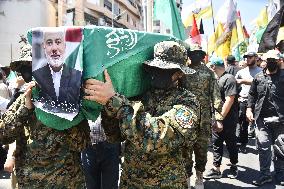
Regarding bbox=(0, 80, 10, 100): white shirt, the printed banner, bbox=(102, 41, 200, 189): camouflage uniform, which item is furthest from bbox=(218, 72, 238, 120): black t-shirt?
the printed banner

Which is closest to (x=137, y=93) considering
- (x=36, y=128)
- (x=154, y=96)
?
(x=154, y=96)

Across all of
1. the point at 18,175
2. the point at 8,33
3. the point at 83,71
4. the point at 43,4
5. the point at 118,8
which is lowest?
the point at 18,175

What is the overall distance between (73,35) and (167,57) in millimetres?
584

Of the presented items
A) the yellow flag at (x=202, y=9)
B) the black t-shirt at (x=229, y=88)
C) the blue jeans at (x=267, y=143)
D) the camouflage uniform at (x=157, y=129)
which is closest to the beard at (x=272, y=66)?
the black t-shirt at (x=229, y=88)

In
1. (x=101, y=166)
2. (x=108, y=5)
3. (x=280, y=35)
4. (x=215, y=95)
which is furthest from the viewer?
(x=108, y=5)

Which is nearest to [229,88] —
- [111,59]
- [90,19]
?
[111,59]

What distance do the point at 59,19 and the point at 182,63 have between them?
1186 inches

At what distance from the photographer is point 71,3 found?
33812mm

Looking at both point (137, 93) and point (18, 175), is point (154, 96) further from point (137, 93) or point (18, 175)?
point (18, 175)

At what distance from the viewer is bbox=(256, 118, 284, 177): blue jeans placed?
18.2ft

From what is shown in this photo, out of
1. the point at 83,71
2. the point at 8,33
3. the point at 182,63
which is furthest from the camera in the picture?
the point at 8,33

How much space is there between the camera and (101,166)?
12.0 feet

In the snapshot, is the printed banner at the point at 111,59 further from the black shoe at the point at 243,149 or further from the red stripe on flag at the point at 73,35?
the black shoe at the point at 243,149

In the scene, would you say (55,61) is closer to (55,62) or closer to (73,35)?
(55,62)
